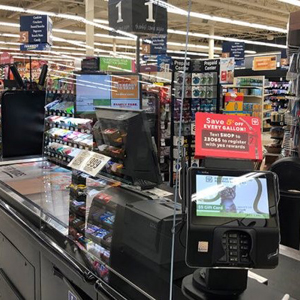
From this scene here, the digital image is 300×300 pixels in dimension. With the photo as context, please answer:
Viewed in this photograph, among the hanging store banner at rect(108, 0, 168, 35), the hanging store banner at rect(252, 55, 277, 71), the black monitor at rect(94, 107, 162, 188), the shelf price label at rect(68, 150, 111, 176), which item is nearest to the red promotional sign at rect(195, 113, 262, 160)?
the black monitor at rect(94, 107, 162, 188)

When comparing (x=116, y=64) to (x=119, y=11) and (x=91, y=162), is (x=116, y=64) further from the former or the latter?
(x=91, y=162)

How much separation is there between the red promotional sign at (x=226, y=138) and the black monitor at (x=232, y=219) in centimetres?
7

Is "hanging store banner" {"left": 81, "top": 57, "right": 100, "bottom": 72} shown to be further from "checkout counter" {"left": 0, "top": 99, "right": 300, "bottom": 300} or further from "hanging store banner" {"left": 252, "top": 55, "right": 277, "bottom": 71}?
"hanging store banner" {"left": 252, "top": 55, "right": 277, "bottom": 71}

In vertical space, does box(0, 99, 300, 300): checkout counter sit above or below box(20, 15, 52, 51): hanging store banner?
below

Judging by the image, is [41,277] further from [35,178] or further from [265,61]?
[265,61]

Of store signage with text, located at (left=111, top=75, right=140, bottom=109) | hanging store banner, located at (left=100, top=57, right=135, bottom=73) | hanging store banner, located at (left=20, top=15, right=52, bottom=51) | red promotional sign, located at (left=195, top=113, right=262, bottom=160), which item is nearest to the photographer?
red promotional sign, located at (left=195, top=113, right=262, bottom=160)

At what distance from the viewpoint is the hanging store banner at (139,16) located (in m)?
2.25

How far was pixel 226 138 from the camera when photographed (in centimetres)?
116

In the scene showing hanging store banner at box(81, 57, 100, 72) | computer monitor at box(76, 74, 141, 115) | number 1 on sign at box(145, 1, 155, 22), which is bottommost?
computer monitor at box(76, 74, 141, 115)

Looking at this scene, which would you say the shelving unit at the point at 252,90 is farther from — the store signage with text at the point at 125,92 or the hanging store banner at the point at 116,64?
the store signage with text at the point at 125,92

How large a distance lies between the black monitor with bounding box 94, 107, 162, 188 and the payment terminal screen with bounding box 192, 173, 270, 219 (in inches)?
29.1

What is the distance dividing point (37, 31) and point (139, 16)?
25.1ft

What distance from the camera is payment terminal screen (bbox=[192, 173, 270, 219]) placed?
1078 millimetres

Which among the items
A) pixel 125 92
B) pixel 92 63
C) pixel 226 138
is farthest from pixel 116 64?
pixel 226 138
